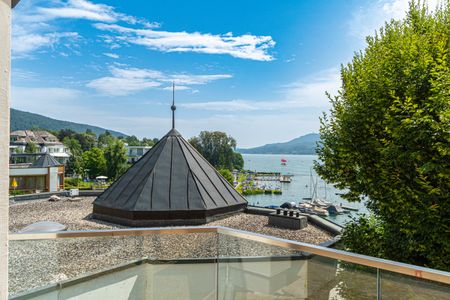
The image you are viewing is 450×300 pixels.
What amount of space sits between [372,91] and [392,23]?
2181 mm

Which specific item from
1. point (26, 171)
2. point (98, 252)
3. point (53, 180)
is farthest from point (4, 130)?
point (53, 180)

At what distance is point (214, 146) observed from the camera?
177 feet

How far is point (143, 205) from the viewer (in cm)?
991

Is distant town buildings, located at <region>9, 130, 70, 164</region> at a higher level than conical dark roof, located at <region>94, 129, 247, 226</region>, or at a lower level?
higher

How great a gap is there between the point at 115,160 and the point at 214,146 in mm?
18789

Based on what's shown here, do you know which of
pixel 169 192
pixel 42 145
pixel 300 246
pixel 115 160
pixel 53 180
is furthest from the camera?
pixel 42 145

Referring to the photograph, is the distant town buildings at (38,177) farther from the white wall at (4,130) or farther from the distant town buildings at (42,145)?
the distant town buildings at (42,145)

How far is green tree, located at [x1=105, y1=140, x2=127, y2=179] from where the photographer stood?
4043 cm

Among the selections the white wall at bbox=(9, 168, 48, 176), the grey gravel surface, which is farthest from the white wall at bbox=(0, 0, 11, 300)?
the white wall at bbox=(9, 168, 48, 176)

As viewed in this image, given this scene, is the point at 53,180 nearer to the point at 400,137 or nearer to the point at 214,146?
the point at 400,137

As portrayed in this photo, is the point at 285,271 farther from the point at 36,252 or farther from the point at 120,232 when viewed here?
the point at 36,252

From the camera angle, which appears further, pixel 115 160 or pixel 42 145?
pixel 42 145

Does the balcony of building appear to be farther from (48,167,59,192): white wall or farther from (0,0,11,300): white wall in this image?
(48,167,59,192): white wall

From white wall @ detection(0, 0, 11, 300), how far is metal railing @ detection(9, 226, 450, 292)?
6.21 ft
